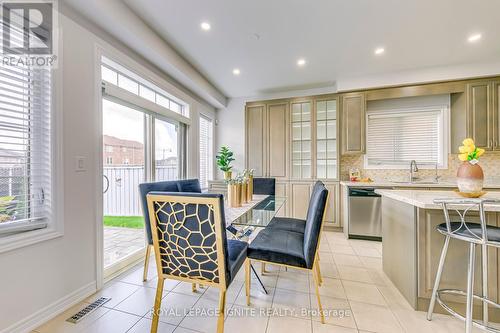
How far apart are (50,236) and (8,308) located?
0.46 metres

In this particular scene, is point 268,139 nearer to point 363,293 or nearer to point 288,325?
point 363,293

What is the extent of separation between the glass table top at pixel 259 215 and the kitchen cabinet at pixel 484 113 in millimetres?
3246

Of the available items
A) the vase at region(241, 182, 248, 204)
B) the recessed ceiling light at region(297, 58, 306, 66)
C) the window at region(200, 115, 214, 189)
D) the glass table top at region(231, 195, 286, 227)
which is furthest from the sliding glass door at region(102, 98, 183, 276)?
the recessed ceiling light at region(297, 58, 306, 66)

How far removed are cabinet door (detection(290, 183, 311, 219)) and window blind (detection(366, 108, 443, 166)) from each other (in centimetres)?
128

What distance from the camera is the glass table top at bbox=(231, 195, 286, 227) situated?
5.73 ft

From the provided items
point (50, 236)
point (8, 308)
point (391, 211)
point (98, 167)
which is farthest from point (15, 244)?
point (391, 211)

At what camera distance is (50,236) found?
1.58 metres

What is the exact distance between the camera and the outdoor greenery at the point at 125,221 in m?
2.87

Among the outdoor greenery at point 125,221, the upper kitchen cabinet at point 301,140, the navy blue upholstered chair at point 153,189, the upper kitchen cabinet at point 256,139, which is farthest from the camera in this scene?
the upper kitchen cabinet at point 256,139

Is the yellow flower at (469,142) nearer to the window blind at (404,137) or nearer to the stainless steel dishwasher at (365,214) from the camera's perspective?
the stainless steel dishwasher at (365,214)

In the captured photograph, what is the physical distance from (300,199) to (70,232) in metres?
3.25

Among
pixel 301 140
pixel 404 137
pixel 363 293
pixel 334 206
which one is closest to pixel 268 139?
pixel 301 140

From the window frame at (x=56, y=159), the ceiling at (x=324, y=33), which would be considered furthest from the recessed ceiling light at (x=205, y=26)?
the window frame at (x=56, y=159)

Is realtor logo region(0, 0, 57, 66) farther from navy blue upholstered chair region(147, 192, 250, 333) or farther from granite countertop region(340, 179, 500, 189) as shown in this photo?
granite countertop region(340, 179, 500, 189)
